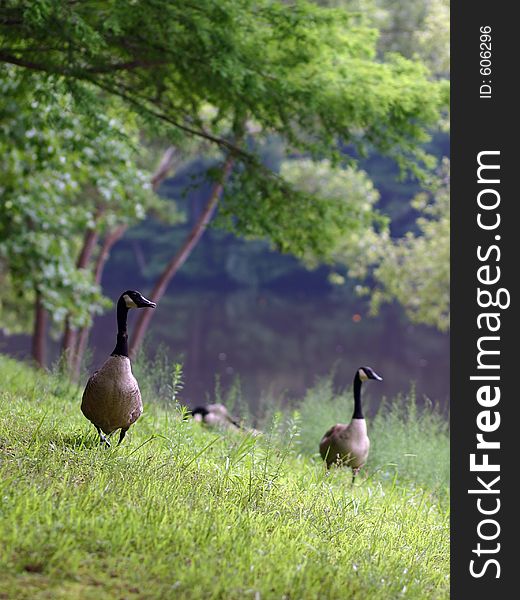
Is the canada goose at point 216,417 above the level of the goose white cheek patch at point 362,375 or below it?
below

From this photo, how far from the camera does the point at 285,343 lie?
137 feet

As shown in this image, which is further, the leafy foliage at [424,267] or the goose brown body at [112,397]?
the leafy foliage at [424,267]

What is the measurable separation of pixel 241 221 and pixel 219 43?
2.48m

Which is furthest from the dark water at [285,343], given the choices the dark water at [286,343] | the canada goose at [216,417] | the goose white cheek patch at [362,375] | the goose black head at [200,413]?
the goose white cheek patch at [362,375]

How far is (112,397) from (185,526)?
1.51 meters

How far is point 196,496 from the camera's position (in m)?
5.29

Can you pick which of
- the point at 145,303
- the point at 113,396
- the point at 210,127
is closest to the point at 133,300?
the point at 145,303

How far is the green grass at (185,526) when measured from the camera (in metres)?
4.13

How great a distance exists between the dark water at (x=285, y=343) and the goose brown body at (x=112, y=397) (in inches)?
709

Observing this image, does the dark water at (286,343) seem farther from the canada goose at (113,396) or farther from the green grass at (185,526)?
the canada goose at (113,396)

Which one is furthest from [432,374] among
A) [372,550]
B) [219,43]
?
[372,550]

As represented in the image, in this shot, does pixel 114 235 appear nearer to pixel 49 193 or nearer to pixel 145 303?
pixel 49 193

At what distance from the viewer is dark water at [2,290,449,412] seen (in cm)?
3092

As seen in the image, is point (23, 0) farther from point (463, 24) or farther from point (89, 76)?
point (463, 24)
